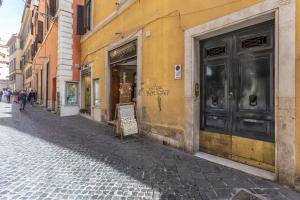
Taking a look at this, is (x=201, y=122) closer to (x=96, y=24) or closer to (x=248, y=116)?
(x=248, y=116)

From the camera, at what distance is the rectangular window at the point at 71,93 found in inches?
522

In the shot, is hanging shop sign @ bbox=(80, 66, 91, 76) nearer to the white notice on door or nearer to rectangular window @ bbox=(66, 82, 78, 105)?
rectangular window @ bbox=(66, 82, 78, 105)

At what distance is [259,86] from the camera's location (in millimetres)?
4172

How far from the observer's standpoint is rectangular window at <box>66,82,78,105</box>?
43.5ft

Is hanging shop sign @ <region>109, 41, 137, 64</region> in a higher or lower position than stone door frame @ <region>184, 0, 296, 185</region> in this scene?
higher

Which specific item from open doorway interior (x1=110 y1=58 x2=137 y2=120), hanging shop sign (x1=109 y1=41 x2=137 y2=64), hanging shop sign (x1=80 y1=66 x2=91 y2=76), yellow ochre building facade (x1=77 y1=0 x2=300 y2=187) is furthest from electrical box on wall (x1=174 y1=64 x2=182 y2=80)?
hanging shop sign (x1=80 y1=66 x2=91 y2=76)

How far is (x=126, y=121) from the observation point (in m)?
6.88

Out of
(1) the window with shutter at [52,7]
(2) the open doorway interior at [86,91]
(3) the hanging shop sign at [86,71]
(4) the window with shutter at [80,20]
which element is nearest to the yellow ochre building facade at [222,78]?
(3) the hanging shop sign at [86,71]

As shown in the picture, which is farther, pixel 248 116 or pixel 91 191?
pixel 248 116

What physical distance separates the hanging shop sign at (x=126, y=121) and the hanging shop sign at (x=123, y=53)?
203 centimetres

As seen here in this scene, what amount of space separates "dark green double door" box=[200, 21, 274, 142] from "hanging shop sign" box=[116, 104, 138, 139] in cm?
240

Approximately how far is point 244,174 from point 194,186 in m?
1.08

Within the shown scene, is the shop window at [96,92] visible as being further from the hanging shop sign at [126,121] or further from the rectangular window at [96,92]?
the hanging shop sign at [126,121]

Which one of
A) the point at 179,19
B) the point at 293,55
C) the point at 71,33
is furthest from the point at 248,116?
the point at 71,33
